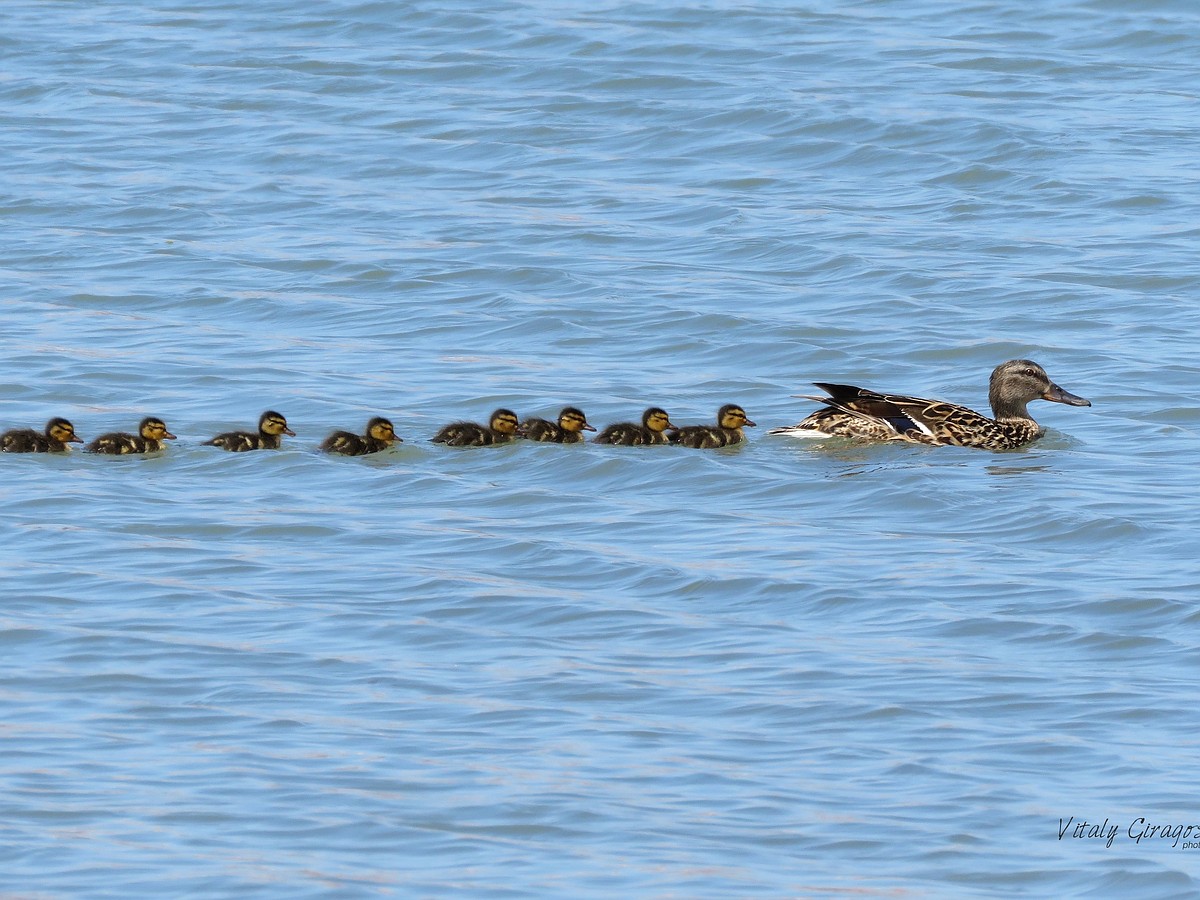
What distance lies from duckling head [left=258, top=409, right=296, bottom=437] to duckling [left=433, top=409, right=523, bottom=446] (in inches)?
24.8

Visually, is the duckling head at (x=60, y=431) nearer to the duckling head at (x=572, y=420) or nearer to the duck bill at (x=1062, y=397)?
the duckling head at (x=572, y=420)

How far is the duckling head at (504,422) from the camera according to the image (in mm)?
10430

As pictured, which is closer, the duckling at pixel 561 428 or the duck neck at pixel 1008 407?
the duckling at pixel 561 428

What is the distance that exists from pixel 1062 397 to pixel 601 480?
7.70 feet

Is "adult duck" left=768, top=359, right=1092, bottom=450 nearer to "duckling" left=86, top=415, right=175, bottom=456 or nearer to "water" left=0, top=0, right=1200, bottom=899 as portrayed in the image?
"water" left=0, top=0, right=1200, bottom=899

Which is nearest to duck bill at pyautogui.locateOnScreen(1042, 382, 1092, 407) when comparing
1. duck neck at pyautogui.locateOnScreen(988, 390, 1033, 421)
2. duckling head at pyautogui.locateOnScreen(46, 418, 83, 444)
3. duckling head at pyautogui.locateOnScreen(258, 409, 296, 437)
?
duck neck at pyautogui.locateOnScreen(988, 390, 1033, 421)

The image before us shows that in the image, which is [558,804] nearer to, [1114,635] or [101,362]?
A: [1114,635]

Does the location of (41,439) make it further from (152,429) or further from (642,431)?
(642,431)

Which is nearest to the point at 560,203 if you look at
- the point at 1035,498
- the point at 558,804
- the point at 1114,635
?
the point at 1035,498

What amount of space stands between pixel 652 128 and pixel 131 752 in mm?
10927

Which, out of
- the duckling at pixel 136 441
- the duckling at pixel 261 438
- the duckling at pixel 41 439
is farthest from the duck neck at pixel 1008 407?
the duckling at pixel 41 439

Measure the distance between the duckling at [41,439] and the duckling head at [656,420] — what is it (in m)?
2.36

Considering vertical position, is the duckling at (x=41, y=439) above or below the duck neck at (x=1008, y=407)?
above

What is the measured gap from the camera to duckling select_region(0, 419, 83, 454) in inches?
401
